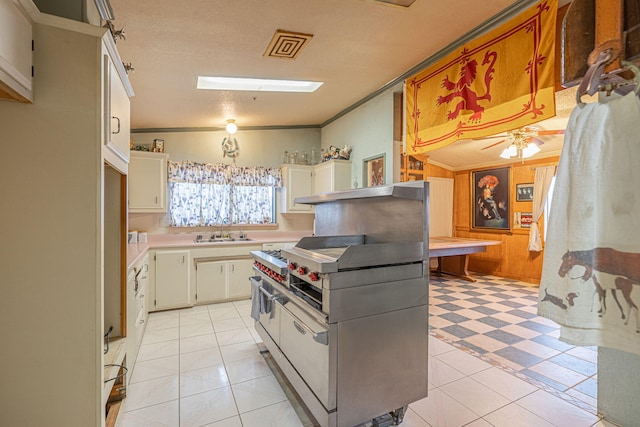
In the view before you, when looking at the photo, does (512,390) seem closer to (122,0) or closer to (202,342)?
(202,342)

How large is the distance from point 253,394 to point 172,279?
224 centimetres

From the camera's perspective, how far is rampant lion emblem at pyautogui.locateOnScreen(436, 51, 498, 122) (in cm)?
236

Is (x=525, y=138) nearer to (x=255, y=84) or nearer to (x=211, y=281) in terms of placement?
(x=255, y=84)

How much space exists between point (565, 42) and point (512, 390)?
7.52ft

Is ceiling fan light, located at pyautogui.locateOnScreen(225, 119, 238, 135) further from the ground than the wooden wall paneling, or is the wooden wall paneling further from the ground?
ceiling fan light, located at pyautogui.locateOnScreen(225, 119, 238, 135)

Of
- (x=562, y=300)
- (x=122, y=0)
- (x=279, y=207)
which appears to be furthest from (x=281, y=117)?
(x=562, y=300)

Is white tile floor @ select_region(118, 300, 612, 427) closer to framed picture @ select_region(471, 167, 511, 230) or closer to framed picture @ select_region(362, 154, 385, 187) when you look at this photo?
framed picture @ select_region(362, 154, 385, 187)

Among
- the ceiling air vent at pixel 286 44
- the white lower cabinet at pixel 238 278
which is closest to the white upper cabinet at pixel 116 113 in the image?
the ceiling air vent at pixel 286 44

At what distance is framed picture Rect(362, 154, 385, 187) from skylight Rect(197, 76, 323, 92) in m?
1.14

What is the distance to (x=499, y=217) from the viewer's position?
6027mm

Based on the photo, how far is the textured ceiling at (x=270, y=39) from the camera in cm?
207

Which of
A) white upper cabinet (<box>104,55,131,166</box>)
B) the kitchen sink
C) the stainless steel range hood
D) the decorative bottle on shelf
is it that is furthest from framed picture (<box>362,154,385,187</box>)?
white upper cabinet (<box>104,55,131,166</box>)

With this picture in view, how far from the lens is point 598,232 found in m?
0.77

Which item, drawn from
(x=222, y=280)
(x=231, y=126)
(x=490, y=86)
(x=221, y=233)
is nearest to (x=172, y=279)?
(x=222, y=280)
